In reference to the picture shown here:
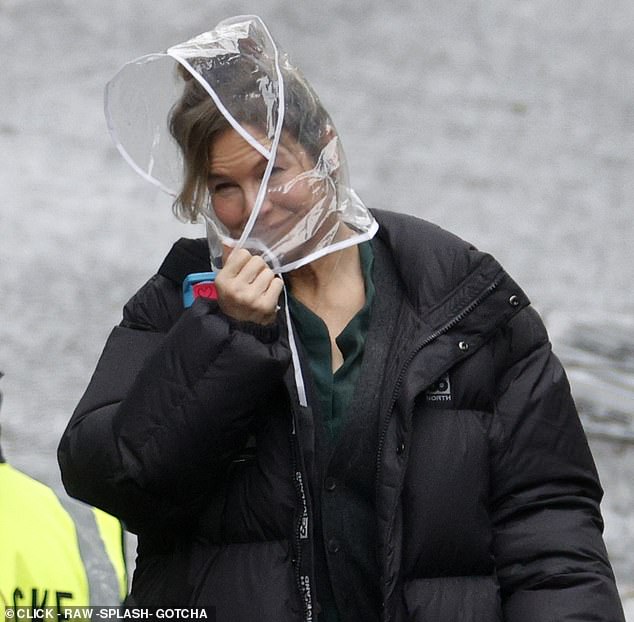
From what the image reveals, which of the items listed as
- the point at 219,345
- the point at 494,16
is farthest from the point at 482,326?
the point at 494,16

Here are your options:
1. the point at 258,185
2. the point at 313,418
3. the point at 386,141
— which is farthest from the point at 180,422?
the point at 386,141

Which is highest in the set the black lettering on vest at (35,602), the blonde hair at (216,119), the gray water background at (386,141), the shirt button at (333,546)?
the gray water background at (386,141)

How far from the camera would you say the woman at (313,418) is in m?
2.32

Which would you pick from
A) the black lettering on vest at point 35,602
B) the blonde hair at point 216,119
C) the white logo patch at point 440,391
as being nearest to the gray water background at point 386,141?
the blonde hair at point 216,119

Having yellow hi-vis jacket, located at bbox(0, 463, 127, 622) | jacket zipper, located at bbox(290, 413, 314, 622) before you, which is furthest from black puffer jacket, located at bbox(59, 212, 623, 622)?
yellow hi-vis jacket, located at bbox(0, 463, 127, 622)

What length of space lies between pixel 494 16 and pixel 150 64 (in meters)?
3.66

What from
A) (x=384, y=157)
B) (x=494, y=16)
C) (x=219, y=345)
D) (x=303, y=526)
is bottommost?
(x=303, y=526)

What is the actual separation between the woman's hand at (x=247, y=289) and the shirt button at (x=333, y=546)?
376 mm

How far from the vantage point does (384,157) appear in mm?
5727

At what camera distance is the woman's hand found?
2340mm

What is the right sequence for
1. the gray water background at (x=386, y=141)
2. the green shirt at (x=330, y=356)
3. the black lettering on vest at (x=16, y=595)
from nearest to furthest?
the black lettering on vest at (x=16, y=595) < the green shirt at (x=330, y=356) < the gray water background at (x=386, y=141)

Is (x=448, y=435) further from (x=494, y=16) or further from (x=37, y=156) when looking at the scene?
(x=494, y=16)

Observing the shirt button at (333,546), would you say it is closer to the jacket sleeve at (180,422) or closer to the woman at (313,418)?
the woman at (313,418)

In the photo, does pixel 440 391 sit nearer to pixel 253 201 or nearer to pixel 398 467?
pixel 398 467
